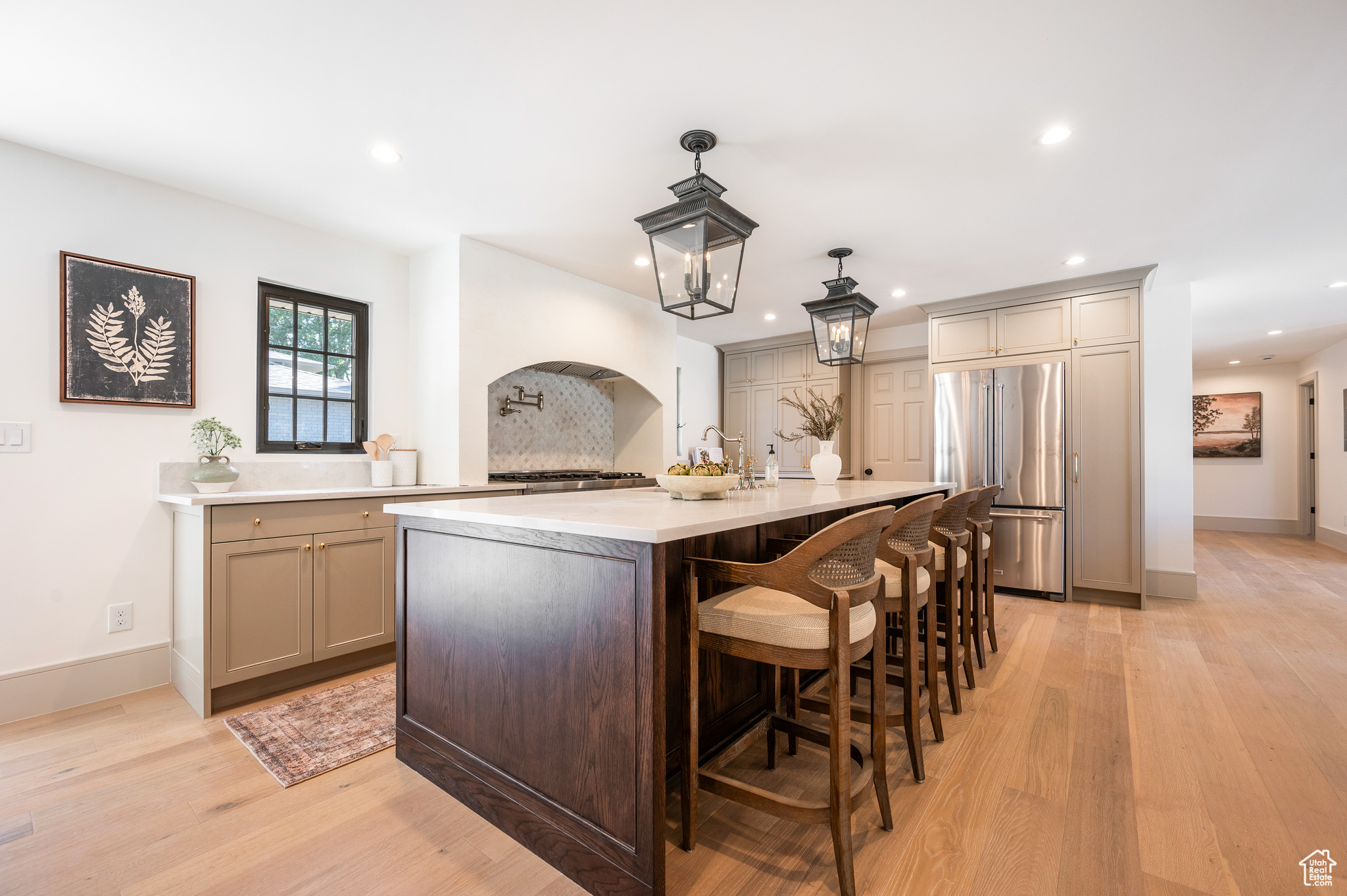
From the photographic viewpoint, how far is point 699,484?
A: 2066 mm

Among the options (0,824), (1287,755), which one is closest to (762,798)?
(1287,755)

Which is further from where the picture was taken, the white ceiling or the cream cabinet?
the cream cabinet

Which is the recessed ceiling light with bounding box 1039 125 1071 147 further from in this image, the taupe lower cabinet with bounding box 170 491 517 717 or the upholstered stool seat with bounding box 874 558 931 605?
the taupe lower cabinet with bounding box 170 491 517 717

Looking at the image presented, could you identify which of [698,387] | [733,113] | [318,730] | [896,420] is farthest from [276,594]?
[896,420]

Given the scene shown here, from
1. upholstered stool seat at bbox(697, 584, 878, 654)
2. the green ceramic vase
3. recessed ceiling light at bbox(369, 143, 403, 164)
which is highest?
recessed ceiling light at bbox(369, 143, 403, 164)

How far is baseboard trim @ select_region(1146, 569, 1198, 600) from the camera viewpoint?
4.47m

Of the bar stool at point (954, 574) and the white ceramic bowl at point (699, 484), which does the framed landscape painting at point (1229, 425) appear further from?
the white ceramic bowl at point (699, 484)

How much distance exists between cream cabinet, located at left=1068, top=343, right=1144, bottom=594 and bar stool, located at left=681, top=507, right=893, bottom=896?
3735mm

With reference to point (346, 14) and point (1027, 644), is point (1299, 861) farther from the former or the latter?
point (346, 14)

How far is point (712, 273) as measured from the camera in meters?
2.43

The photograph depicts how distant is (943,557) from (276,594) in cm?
306

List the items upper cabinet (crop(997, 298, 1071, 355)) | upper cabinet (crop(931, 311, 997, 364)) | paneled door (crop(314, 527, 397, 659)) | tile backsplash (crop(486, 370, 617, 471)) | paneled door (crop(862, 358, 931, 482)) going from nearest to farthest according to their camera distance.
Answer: paneled door (crop(314, 527, 397, 659))
tile backsplash (crop(486, 370, 617, 471))
upper cabinet (crop(997, 298, 1071, 355))
upper cabinet (crop(931, 311, 997, 364))
paneled door (crop(862, 358, 931, 482))

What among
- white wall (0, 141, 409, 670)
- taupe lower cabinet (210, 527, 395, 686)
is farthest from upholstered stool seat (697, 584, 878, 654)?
white wall (0, 141, 409, 670)

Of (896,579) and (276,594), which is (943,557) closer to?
(896,579)
